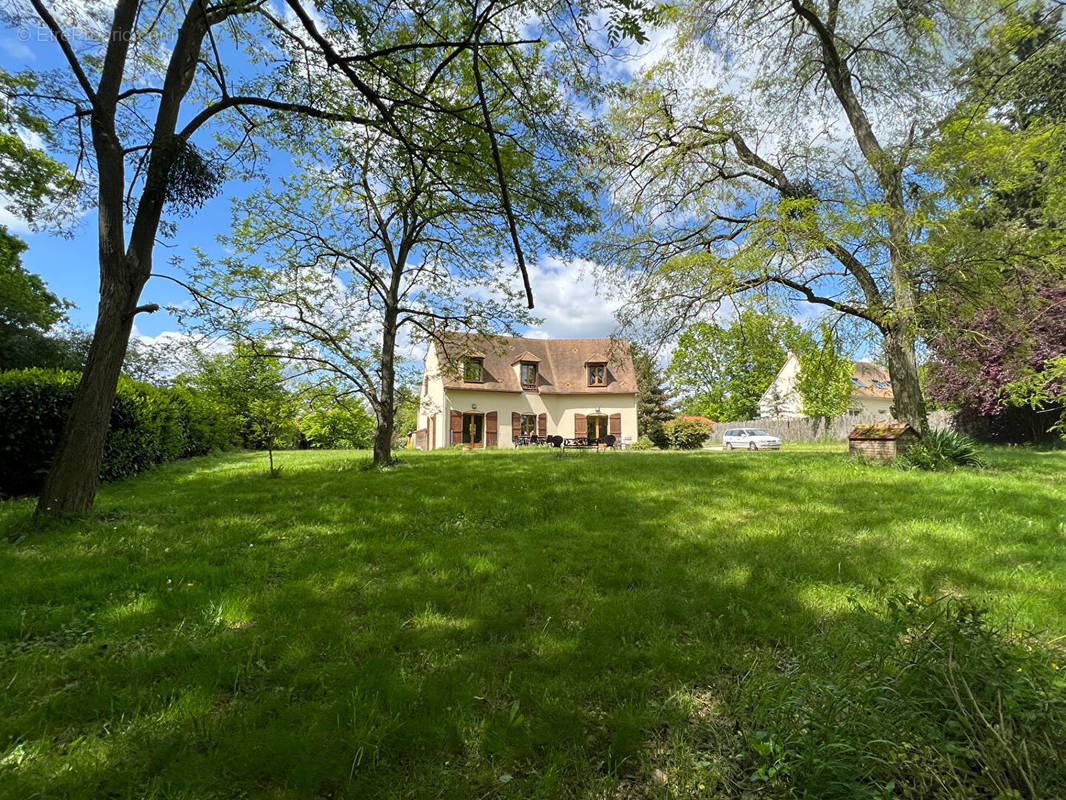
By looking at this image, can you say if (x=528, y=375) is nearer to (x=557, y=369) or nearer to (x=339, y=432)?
(x=557, y=369)

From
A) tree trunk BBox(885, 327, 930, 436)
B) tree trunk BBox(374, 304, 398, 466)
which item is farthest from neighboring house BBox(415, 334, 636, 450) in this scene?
tree trunk BBox(885, 327, 930, 436)

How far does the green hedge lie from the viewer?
6.49m

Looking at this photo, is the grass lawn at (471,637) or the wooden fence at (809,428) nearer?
the grass lawn at (471,637)

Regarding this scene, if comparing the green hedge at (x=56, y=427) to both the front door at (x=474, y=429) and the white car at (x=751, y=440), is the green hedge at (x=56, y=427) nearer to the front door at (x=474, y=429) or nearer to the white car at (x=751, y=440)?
the front door at (x=474, y=429)

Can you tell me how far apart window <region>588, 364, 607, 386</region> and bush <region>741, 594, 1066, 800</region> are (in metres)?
23.9

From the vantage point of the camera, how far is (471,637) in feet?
8.86

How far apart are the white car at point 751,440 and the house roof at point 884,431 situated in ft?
44.5

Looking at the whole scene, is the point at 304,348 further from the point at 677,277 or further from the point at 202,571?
the point at 677,277

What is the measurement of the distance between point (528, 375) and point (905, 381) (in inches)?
736

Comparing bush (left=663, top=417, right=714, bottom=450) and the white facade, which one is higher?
the white facade

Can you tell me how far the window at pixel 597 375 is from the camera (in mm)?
25719

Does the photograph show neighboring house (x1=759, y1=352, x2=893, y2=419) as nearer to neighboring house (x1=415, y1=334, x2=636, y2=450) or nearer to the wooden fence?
the wooden fence

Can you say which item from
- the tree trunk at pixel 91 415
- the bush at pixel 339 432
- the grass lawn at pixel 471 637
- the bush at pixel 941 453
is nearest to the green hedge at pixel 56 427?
the tree trunk at pixel 91 415

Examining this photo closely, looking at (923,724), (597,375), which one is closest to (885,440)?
(923,724)
